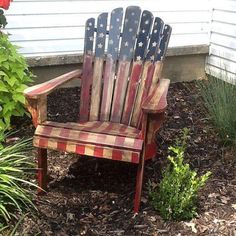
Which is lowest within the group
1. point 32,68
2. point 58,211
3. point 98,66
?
point 58,211

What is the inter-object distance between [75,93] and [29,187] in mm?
1732

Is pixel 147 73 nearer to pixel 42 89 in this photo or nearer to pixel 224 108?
pixel 224 108

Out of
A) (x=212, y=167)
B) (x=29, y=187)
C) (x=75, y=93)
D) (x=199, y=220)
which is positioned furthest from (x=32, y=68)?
(x=199, y=220)

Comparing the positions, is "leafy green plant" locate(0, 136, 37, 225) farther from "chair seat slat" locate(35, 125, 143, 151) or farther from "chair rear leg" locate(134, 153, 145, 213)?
"chair rear leg" locate(134, 153, 145, 213)

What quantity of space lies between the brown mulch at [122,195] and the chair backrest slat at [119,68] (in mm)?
402

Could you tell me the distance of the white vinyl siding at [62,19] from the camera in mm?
4625

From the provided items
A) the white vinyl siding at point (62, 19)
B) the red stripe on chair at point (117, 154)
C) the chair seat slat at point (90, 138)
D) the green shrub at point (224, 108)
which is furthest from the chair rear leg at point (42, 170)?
the white vinyl siding at point (62, 19)

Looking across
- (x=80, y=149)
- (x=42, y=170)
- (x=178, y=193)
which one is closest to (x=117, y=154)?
(x=80, y=149)

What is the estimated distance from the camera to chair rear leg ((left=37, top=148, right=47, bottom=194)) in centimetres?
324

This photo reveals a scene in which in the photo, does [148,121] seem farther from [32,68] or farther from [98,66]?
[32,68]

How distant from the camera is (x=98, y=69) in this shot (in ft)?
12.2

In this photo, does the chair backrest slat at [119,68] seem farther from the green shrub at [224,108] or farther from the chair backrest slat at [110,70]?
the green shrub at [224,108]

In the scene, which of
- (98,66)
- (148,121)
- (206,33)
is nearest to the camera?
(148,121)

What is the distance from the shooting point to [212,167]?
12.2 ft
